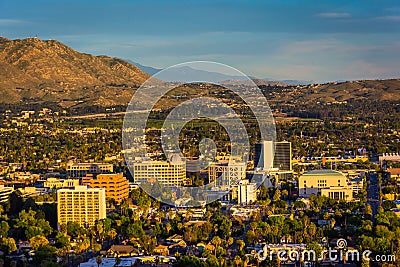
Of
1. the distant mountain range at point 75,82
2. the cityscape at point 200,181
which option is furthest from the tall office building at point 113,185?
the distant mountain range at point 75,82

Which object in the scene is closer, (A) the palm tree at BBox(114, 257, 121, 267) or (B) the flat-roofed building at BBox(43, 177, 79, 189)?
(A) the palm tree at BBox(114, 257, 121, 267)

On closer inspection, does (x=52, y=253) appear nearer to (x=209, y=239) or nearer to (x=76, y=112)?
(x=209, y=239)

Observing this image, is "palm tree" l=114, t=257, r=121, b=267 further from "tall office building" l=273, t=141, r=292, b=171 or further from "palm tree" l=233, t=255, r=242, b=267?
"tall office building" l=273, t=141, r=292, b=171

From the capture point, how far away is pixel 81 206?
31438 millimetres

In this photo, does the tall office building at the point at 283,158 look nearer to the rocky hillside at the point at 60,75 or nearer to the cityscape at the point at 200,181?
the cityscape at the point at 200,181

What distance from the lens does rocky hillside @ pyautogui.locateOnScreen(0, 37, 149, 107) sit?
104062mm

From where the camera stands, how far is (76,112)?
9006 centimetres

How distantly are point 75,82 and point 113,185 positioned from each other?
81.2 metres

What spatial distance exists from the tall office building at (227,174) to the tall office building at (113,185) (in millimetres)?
4516

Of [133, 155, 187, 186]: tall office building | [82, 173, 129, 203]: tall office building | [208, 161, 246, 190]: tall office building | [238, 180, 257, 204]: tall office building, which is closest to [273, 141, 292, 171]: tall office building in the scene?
[208, 161, 246, 190]: tall office building

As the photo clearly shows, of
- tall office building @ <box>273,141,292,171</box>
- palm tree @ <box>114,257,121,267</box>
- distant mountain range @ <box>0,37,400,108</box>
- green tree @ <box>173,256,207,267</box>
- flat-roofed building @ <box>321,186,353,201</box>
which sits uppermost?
distant mountain range @ <box>0,37,400,108</box>

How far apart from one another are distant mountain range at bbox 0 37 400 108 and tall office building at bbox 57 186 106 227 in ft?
211

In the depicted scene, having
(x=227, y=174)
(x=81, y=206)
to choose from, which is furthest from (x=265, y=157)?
(x=81, y=206)

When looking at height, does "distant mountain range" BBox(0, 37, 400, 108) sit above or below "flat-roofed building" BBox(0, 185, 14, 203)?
above
